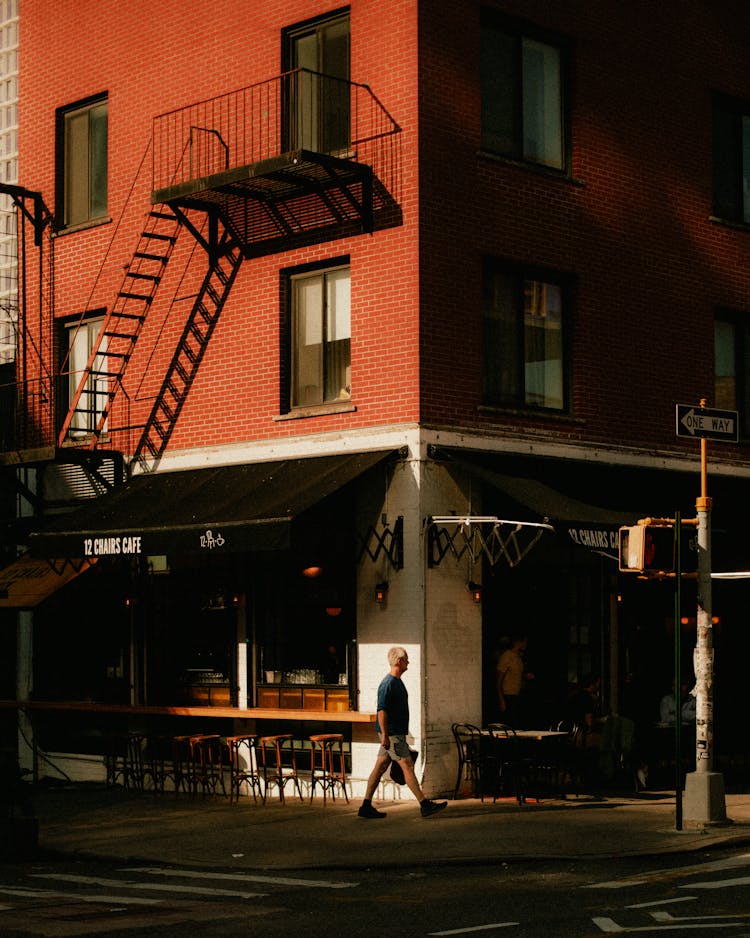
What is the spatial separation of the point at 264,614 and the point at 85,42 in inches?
368

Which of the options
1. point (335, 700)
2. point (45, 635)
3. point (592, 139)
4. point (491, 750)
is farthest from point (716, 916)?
point (45, 635)

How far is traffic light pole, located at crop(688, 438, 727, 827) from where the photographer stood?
1494cm

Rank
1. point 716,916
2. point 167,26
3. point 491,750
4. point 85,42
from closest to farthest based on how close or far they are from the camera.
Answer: point 716,916, point 491,750, point 167,26, point 85,42

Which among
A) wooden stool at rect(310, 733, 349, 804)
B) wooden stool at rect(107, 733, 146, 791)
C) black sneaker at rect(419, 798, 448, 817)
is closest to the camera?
black sneaker at rect(419, 798, 448, 817)

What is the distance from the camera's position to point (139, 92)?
71.1ft

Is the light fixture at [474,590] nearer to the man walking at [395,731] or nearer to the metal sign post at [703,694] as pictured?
the man walking at [395,731]

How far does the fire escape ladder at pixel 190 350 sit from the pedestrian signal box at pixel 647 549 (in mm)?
7381

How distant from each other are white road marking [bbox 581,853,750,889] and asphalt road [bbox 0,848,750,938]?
0.01m

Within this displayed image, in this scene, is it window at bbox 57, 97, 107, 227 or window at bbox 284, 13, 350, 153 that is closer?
window at bbox 284, 13, 350, 153

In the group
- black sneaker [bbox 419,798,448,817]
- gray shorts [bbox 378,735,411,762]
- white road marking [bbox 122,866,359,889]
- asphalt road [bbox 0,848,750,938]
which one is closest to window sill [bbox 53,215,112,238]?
gray shorts [bbox 378,735,411,762]

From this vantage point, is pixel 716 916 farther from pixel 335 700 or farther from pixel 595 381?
pixel 595 381

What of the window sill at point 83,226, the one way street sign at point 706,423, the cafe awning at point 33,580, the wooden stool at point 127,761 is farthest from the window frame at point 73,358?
the one way street sign at point 706,423

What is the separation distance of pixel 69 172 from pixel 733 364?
10.3 meters

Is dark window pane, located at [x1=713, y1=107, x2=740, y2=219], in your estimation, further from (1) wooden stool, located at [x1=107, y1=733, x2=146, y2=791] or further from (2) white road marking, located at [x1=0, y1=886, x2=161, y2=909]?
(2) white road marking, located at [x1=0, y1=886, x2=161, y2=909]
